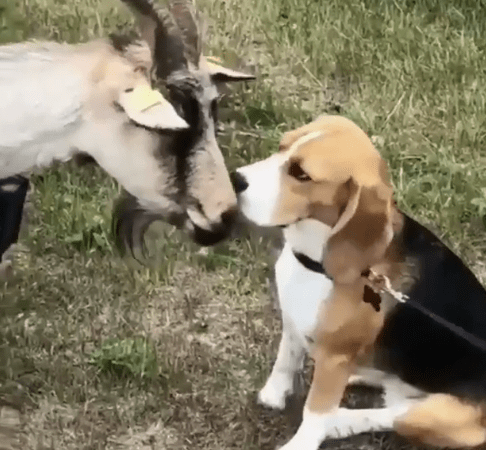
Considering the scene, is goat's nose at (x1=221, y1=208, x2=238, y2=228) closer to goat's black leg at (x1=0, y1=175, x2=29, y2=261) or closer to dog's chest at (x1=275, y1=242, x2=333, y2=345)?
dog's chest at (x1=275, y1=242, x2=333, y2=345)

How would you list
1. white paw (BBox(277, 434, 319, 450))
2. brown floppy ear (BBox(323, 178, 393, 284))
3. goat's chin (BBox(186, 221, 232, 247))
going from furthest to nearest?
1. goat's chin (BBox(186, 221, 232, 247))
2. white paw (BBox(277, 434, 319, 450))
3. brown floppy ear (BBox(323, 178, 393, 284))

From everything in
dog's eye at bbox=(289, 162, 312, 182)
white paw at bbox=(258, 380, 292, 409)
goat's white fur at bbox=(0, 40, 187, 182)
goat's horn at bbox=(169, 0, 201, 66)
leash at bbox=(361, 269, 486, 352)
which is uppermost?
goat's horn at bbox=(169, 0, 201, 66)

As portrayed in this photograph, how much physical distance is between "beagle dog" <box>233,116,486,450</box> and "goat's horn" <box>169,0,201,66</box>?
21 cm

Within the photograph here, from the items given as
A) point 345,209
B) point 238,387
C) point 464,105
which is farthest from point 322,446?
point 464,105

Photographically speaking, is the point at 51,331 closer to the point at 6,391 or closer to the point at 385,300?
the point at 6,391

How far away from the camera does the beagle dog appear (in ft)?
3.06

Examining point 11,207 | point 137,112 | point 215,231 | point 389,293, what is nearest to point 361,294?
point 389,293

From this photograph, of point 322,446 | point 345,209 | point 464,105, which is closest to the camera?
point 345,209

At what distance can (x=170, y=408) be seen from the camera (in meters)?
1.13

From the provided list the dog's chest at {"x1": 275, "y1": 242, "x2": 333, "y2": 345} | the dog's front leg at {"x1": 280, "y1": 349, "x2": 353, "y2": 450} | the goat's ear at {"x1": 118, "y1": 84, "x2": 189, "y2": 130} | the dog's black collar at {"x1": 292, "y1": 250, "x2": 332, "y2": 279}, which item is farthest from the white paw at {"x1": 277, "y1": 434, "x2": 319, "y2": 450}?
the goat's ear at {"x1": 118, "y1": 84, "x2": 189, "y2": 130}

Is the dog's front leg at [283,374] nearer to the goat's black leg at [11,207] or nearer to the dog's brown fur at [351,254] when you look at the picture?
the dog's brown fur at [351,254]

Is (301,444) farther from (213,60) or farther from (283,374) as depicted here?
(213,60)

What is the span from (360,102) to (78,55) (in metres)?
0.42

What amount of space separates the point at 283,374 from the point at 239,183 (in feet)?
0.96
